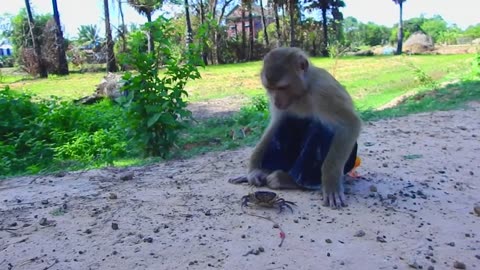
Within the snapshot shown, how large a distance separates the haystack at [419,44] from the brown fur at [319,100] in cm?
3936

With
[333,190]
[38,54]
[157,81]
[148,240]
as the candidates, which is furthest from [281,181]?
[38,54]

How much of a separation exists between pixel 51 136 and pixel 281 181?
5.76 metres

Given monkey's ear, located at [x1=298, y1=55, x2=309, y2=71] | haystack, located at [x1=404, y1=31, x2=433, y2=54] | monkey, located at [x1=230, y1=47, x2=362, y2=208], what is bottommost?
haystack, located at [x1=404, y1=31, x2=433, y2=54]

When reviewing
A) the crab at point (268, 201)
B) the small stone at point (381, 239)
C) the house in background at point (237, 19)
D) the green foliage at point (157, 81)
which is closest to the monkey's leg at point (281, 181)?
the crab at point (268, 201)

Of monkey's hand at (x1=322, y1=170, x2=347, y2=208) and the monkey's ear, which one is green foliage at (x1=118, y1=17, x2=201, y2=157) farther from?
monkey's hand at (x1=322, y1=170, x2=347, y2=208)

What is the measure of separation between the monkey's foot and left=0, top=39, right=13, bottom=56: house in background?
36.3m

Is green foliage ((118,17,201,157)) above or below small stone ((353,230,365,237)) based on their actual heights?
above

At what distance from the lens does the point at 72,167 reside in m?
7.33

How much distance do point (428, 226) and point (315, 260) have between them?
44.3 inches

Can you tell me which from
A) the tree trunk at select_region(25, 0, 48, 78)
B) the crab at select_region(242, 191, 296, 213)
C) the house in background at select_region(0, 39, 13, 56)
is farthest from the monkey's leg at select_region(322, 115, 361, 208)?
the house in background at select_region(0, 39, 13, 56)

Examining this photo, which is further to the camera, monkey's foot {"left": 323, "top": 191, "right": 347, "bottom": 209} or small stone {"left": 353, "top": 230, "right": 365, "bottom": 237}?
monkey's foot {"left": 323, "top": 191, "right": 347, "bottom": 209}

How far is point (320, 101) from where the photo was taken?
4281mm

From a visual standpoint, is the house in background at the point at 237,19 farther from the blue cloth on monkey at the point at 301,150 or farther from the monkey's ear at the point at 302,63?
the monkey's ear at the point at 302,63

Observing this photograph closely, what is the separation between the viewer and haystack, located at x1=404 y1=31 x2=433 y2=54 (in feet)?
136
